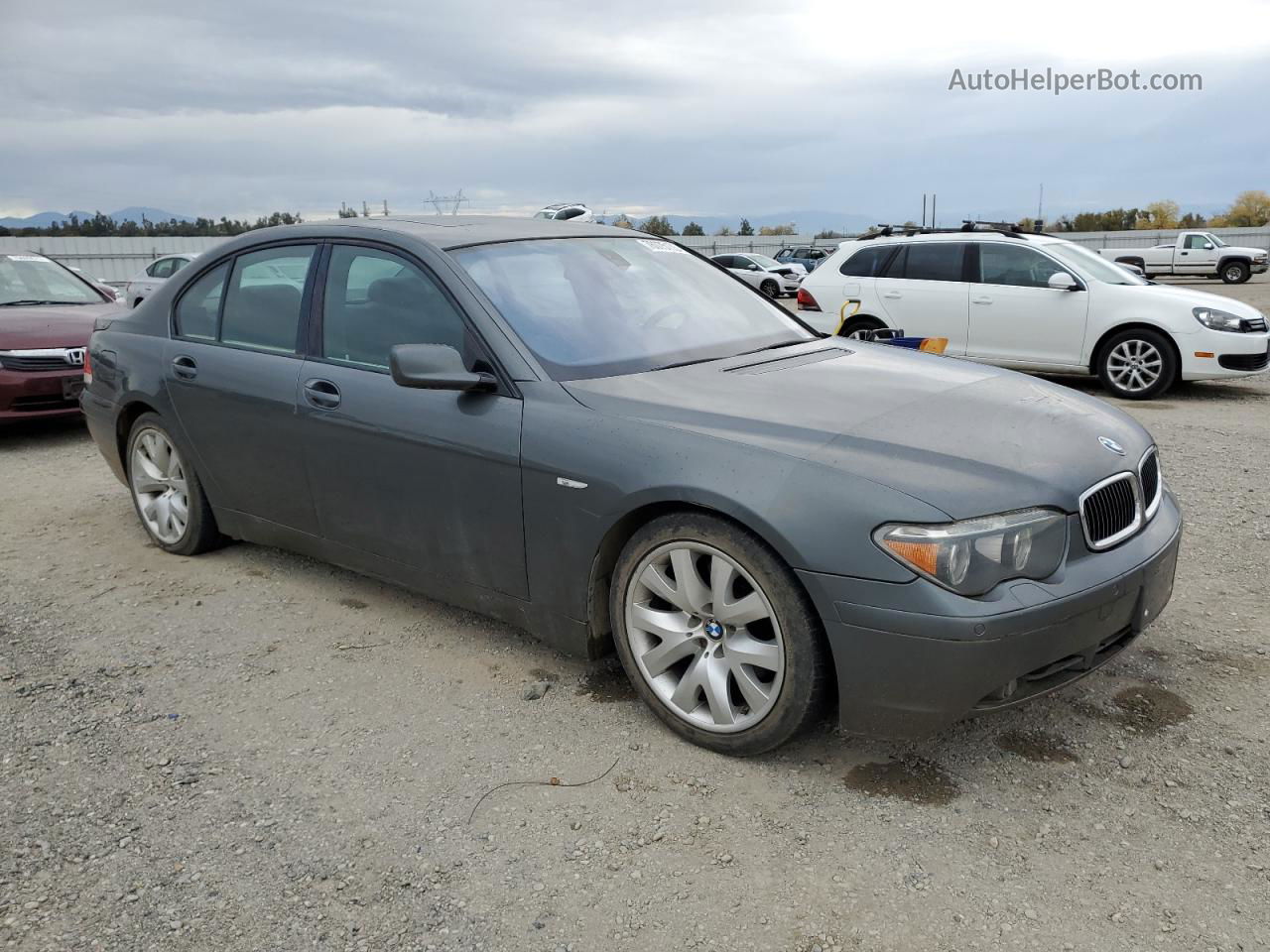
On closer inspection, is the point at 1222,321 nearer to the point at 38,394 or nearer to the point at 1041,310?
the point at 1041,310

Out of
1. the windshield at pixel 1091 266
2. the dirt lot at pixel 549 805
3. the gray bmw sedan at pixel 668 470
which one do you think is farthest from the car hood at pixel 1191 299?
the gray bmw sedan at pixel 668 470

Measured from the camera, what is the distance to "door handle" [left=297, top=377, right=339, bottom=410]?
12.4 feet

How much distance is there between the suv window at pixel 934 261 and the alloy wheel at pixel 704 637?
8030 mm

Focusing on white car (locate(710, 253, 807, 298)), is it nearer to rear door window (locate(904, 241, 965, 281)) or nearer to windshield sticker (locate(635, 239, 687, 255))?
rear door window (locate(904, 241, 965, 281))

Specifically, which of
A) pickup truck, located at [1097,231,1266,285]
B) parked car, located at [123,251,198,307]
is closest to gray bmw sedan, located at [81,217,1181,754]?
parked car, located at [123,251,198,307]

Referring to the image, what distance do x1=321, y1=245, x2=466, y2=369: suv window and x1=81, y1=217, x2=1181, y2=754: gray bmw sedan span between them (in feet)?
0.04

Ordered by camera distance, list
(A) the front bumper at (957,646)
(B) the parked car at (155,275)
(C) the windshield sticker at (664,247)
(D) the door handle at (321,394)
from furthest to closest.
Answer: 1. (B) the parked car at (155,275)
2. (C) the windshield sticker at (664,247)
3. (D) the door handle at (321,394)
4. (A) the front bumper at (957,646)

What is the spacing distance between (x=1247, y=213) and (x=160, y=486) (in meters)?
64.9

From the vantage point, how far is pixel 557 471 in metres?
3.12

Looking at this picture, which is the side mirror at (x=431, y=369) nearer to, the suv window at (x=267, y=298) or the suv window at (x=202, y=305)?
the suv window at (x=267, y=298)

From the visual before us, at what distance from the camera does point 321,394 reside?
3834mm

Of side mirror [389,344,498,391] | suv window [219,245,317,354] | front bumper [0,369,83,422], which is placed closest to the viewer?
side mirror [389,344,498,391]

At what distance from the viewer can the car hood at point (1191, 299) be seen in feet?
30.3

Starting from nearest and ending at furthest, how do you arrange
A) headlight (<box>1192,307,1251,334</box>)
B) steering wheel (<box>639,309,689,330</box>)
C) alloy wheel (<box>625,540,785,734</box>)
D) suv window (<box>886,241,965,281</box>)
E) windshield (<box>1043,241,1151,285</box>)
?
alloy wheel (<box>625,540,785,734</box>), steering wheel (<box>639,309,689,330</box>), headlight (<box>1192,307,1251,334</box>), windshield (<box>1043,241,1151,285</box>), suv window (<box>886,241,965,281</box>)
